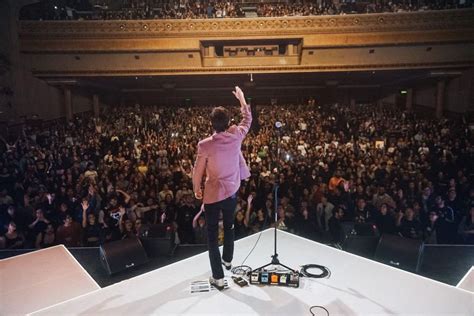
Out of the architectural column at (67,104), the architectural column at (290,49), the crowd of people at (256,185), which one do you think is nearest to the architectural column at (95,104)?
the architectural column at (67,104)

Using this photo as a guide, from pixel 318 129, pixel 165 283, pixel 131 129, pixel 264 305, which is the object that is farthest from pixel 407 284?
pixel 131 129

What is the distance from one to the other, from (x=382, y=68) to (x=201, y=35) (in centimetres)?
665

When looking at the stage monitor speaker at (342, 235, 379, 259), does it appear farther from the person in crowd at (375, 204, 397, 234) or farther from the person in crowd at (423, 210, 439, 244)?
the person in crowd at (423, 210, 439, 244)

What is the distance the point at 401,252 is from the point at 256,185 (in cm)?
284

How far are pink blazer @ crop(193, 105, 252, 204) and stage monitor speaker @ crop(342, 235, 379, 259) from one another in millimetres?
1929

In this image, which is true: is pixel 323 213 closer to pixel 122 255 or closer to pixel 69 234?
pixel 122 255

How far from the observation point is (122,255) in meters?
3.36

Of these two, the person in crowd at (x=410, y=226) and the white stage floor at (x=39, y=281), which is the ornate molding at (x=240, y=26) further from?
the white stage floor at (x=39, y=281)

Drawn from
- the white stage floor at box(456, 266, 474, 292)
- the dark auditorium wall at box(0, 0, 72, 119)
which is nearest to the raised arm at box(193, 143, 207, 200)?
the white stage floor at box(456, 266, 474, 292)

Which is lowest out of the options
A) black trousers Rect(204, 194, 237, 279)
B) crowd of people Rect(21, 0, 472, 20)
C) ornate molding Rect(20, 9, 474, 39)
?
black trousers Rect(204, 194, 237, 279)

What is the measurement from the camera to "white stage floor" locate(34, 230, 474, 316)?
7.02 ft

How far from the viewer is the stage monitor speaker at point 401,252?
315 cm

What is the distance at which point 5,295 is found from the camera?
2.71 metres

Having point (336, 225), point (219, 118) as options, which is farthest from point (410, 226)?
point (219, 118)
